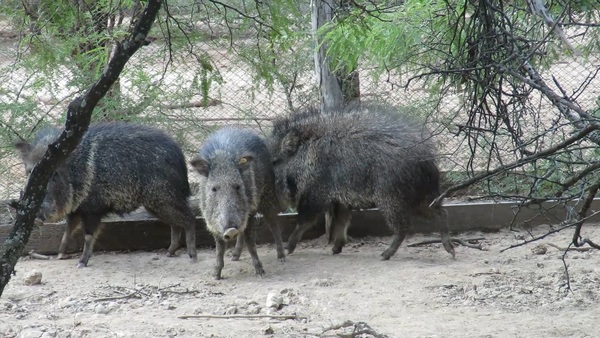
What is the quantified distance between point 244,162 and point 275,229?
74 cm

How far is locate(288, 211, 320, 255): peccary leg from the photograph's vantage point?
6.93 meters

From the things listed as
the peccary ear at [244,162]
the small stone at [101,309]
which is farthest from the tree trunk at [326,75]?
the small stone at [101,309]

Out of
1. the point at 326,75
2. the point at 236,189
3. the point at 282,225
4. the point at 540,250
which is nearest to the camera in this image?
the point at 236,189

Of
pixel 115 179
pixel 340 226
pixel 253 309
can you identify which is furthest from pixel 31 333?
pixel 340 226

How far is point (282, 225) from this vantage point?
24.7 feet

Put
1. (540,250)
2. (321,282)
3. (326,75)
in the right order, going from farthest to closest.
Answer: (326,75) → (540,250) → (321,282)

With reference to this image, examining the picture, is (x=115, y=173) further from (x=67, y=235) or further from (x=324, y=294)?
(x=324, y=294)

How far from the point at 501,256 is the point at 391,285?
123 centimetres

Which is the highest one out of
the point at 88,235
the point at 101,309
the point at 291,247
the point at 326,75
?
the point at 326,75

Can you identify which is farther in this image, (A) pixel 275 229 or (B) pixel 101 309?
(A) pixel 275 229

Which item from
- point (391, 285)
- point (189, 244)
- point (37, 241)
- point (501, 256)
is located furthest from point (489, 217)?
point (37, 241)

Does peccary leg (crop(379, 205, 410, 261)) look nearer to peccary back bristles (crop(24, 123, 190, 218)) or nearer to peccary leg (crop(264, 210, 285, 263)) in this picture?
peccary leg (crop(264, 210, 285, 263))

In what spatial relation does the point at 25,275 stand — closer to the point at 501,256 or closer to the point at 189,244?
the point at 189,244

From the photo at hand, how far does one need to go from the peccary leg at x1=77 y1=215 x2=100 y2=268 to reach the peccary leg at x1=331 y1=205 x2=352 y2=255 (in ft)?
6.32
